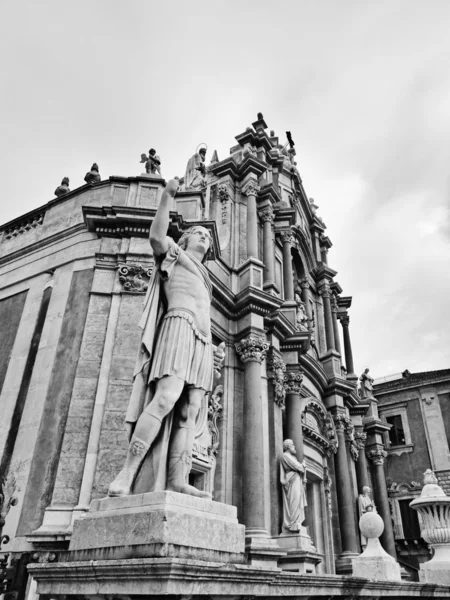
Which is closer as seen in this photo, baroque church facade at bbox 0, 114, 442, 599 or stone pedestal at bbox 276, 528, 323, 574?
baroque church facade at bbox 0, 114, 442, 599

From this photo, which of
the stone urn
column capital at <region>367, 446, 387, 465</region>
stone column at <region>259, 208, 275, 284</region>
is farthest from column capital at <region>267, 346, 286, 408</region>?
column capital at <region>367, 446, 387, 465</region>

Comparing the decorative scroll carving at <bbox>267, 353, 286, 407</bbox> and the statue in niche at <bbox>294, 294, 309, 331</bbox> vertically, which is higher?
the statue in niche at <bbox>294, 294, 309, 331</bbox>

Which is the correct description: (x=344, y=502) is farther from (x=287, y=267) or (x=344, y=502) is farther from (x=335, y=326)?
(x=287, y=267)

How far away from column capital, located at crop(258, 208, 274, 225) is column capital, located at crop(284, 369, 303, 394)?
5479mm

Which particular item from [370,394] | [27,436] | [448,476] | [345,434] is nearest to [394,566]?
[27,436]

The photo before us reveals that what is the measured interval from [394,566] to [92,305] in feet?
23.7

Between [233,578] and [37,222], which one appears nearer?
[233,578]

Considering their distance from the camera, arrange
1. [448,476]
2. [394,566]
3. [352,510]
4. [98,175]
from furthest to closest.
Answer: [448,476], [352,510], [98,175], [394,566]

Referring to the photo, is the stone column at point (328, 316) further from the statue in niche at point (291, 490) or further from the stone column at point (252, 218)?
the statue in niche at point (291, 490)

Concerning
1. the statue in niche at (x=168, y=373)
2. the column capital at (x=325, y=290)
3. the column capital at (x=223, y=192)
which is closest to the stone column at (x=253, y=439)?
the column capital at (x=223, y=192)

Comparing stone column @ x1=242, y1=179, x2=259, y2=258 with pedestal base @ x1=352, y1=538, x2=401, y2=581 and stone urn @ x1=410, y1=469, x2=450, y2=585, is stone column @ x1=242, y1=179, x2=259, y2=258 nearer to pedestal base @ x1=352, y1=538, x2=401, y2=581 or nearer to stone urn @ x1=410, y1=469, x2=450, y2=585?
stone urn @ x1=410, y1=469, x2=450, y2=585

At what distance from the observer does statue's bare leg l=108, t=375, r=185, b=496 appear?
4273mm

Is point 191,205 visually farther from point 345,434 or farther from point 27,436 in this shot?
point 345,434

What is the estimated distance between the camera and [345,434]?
19.2m
